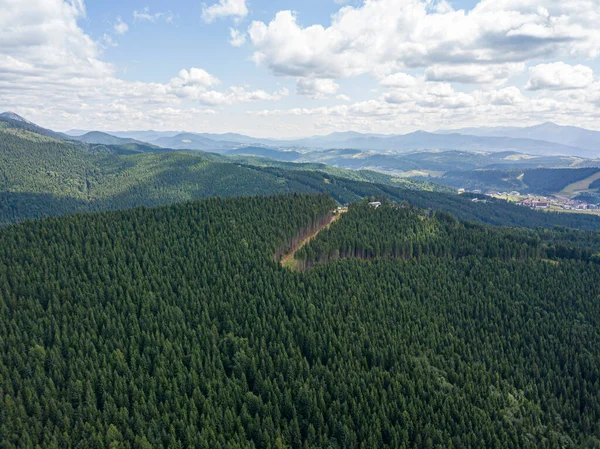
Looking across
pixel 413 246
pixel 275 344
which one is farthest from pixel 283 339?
pixel 413 246

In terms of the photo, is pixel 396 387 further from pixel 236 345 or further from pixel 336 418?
pixel 236 345

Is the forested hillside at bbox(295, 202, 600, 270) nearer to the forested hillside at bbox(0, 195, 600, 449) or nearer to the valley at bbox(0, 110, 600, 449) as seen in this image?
the valley at bbox(0, 110, 600, 449)

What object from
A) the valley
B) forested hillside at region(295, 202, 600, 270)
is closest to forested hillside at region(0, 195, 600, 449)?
the valley

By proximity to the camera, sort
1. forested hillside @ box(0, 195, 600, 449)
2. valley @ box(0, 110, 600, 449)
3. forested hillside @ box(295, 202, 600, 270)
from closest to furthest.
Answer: forested hillside @ box(0, 195, 600, 449) < valley @ box(0, 110, 600, 449) < forested hillside @ box(295, 202, 600, 270)

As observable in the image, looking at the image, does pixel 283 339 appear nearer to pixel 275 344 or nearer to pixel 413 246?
pixel 275 344

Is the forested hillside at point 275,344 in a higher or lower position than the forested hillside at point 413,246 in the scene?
lower

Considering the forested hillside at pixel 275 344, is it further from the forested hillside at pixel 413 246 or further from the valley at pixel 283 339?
the forested hillside at pixel 413 246

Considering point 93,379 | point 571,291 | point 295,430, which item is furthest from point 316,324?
point 571,291

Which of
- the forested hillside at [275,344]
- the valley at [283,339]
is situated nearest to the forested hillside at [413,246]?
the valley at [283,339]
